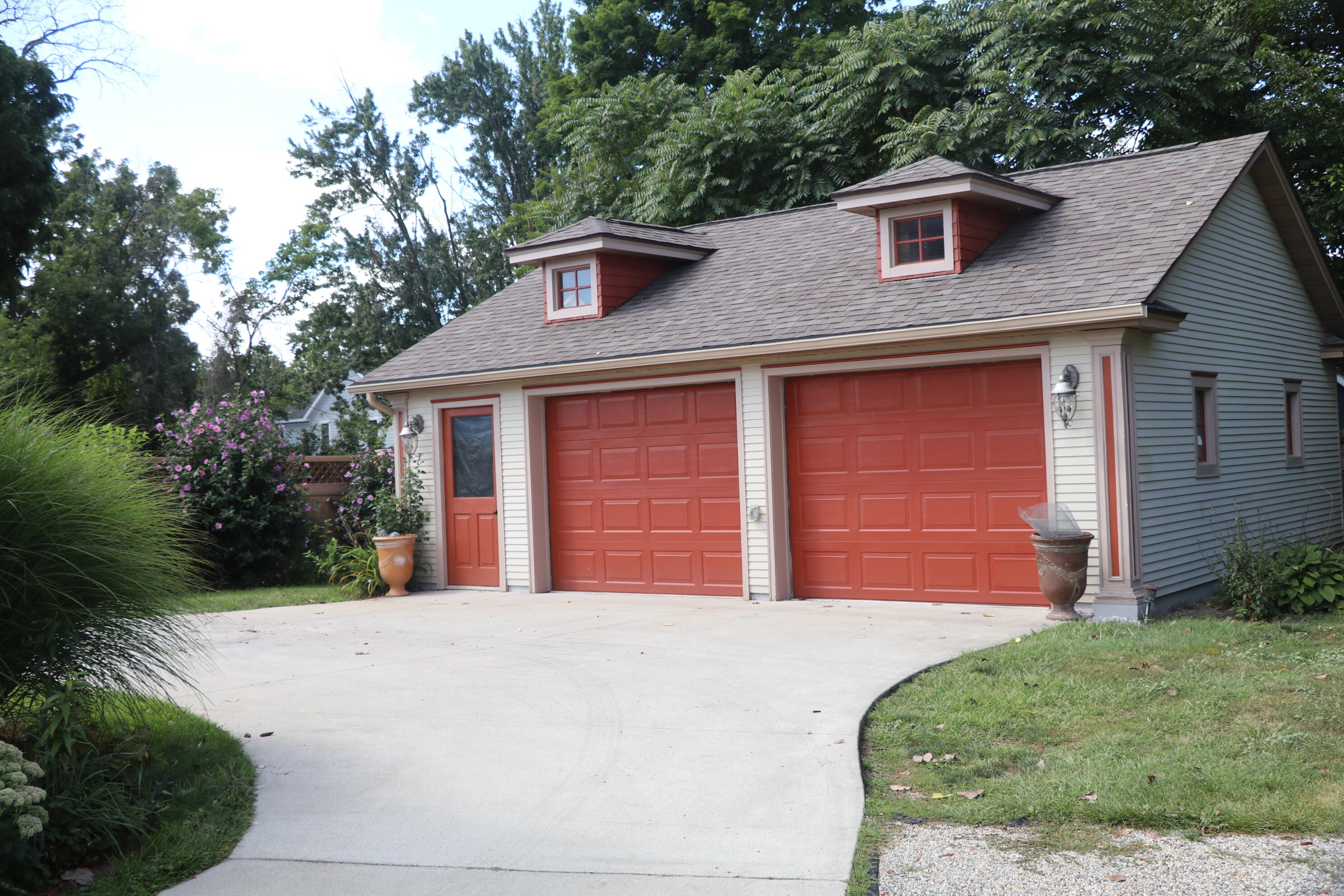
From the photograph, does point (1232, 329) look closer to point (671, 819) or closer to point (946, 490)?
point (946, 490)

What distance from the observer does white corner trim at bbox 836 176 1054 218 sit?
10844 millimetres

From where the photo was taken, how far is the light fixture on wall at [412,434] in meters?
13.6

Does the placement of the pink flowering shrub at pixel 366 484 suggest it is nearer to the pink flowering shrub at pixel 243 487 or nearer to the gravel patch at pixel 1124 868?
the pink flowering shrub at pixel 243 487

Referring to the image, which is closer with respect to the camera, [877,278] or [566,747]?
[566,747]

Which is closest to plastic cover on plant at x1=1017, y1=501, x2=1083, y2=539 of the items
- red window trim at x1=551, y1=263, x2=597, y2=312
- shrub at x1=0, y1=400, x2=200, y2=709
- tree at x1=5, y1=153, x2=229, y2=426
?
red window trim at x1=551, y1=263, x2=597, y2=312

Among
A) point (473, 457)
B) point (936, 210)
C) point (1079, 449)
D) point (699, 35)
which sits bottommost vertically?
point (1079, 449)

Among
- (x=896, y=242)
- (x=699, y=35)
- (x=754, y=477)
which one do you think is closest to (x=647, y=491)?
(x=754, y=477)

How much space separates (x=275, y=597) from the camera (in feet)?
43.3

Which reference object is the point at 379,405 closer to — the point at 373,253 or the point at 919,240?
the point at 919,240

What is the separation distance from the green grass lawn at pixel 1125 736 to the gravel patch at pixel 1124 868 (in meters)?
0.15

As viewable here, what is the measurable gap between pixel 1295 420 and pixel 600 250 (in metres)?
8.72

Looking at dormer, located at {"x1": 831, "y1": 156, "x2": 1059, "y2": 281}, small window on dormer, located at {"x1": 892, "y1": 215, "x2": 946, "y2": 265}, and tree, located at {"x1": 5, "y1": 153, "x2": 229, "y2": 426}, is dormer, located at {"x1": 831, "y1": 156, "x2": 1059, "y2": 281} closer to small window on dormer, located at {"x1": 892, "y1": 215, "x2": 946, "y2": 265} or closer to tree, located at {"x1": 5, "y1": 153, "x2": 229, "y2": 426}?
small window on dormer, located at {"x1": 892, "y1": 215, "x2": 946, "y2": 265}

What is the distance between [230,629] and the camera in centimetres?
1033

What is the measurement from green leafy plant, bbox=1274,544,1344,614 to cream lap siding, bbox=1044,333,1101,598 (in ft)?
5.21
